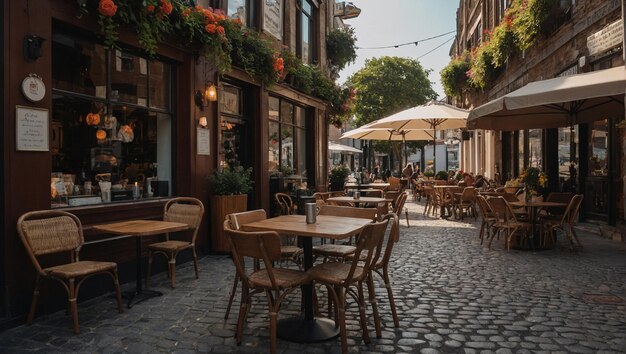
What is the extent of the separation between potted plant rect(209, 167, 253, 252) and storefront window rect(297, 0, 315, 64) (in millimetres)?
5616

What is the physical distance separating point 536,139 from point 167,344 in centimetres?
1219

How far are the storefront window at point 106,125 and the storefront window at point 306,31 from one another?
5.75 m

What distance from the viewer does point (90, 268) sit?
4105mm

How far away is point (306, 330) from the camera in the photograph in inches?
146

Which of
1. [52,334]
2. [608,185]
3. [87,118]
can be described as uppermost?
[87,118]

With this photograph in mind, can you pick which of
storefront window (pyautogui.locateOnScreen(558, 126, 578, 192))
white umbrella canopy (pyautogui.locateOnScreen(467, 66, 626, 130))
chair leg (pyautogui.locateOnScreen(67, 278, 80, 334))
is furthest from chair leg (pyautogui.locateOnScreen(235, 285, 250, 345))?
storefront window (pyautogui.locateOnScreen(558, 126, 578, 192))

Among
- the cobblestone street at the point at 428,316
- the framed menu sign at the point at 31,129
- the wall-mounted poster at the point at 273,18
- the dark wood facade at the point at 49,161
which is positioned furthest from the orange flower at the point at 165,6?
the wall-mounted poster at the point at 273,18

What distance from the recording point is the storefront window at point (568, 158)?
401 inches

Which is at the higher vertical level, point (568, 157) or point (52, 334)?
point (568, 157)

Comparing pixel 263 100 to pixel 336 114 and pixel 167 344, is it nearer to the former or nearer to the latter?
pixel 336 114

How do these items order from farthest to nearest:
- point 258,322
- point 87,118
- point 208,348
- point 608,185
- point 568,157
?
point 568,157, point 608,185, point 87,118, point 258,322, point 208,348

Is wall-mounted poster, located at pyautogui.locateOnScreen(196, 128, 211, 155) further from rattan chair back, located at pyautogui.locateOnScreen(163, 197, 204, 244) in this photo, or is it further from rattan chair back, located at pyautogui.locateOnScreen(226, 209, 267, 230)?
rattan chair back, located at pyautogui.locateOnScreen(226, 209, 267, 230)

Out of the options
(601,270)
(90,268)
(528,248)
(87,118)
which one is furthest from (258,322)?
(528,248)

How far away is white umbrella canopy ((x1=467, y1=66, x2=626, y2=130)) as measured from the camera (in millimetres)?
5785
